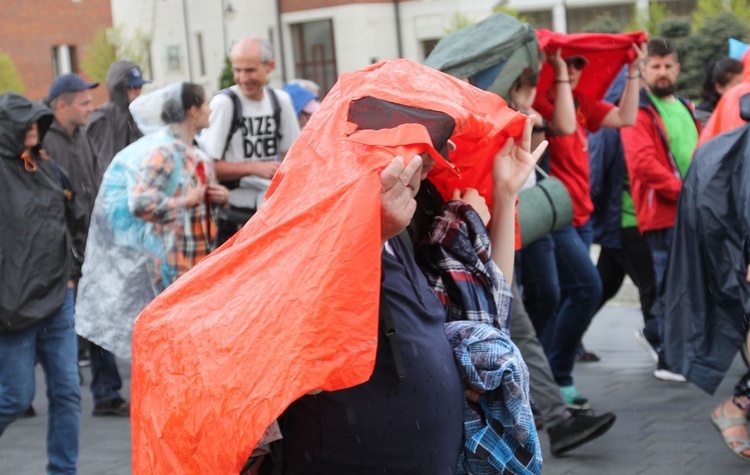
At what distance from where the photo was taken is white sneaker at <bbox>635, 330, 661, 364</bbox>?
8133mm

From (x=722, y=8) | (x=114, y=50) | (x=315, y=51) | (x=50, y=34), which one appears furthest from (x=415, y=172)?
(x=50, y=34)

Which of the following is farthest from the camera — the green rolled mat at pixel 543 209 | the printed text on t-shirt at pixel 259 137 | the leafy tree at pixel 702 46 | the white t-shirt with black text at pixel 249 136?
the leafy tree at pixel 702 46

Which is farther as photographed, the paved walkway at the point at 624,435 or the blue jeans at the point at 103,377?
the blue jeans at the point at 103,377

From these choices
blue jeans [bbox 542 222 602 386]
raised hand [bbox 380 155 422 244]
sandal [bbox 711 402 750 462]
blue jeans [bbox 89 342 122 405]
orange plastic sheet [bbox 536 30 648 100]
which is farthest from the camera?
blue jeans [bbox 89 342 122 405]

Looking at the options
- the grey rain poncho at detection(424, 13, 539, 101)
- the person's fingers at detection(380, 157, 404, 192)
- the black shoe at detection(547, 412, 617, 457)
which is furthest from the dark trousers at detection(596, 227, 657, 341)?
the person's fingers at detection(380, 157, 404, 192)

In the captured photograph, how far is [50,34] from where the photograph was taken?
149 ft

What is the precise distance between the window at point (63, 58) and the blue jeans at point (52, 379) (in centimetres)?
4142

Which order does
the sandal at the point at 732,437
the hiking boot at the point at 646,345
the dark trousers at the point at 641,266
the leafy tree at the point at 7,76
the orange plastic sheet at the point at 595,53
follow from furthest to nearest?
the leafy tree at the point at 7,76, the hiking boot at the point at 646,345, the dark trousers at the point at 641,266, the orange plastic sheet at the point at 595,53, the sandal at the point at 732,437

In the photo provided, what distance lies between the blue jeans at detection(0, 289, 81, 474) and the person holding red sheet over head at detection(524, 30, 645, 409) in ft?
7.93

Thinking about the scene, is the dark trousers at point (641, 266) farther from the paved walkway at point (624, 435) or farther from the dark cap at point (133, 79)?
the dark cap at point (133, 79)

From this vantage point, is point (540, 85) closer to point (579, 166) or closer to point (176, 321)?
point (579, 166)

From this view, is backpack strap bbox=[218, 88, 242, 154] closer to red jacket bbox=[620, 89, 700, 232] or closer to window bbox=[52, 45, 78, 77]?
red jacket bbox=[620, 89, 700, 232]

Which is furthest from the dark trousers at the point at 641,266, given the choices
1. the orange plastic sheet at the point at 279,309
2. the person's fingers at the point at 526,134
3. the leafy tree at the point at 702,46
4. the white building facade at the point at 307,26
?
the white building facade at the point at 307,26

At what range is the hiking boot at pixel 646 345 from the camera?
8125 mm
